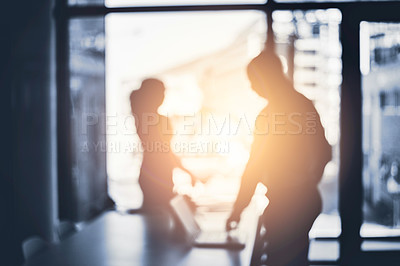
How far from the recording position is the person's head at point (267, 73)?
264cm

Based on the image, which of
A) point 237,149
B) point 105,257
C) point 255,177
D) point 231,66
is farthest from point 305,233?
point 231,66

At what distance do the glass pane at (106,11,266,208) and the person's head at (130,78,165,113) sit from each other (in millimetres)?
414

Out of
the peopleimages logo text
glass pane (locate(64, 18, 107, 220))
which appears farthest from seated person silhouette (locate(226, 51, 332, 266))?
glass pane (locate(64, 18, 107, 220))

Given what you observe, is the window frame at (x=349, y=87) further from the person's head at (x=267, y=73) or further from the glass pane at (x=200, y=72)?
the person's head at (x=267, y=73)

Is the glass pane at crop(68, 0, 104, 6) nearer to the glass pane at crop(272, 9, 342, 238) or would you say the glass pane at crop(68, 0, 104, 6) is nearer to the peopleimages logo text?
the peopleimages logo text

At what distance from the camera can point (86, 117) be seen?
14.7 ft

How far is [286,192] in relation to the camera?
8.00ft

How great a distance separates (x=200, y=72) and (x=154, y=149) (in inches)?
48.9

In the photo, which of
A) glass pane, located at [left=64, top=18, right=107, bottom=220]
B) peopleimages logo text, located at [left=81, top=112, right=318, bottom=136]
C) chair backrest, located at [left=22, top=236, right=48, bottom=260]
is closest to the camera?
chair backrest, located at [left=22, top=236, right=48, bottom=260]

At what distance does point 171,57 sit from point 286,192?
2.04 metres

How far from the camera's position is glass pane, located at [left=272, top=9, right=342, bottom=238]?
3910 mm

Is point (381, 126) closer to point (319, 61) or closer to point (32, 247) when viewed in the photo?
point (319, 61)

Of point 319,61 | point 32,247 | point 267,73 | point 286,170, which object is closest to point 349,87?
point 319,61

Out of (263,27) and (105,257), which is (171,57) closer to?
(263,27)
